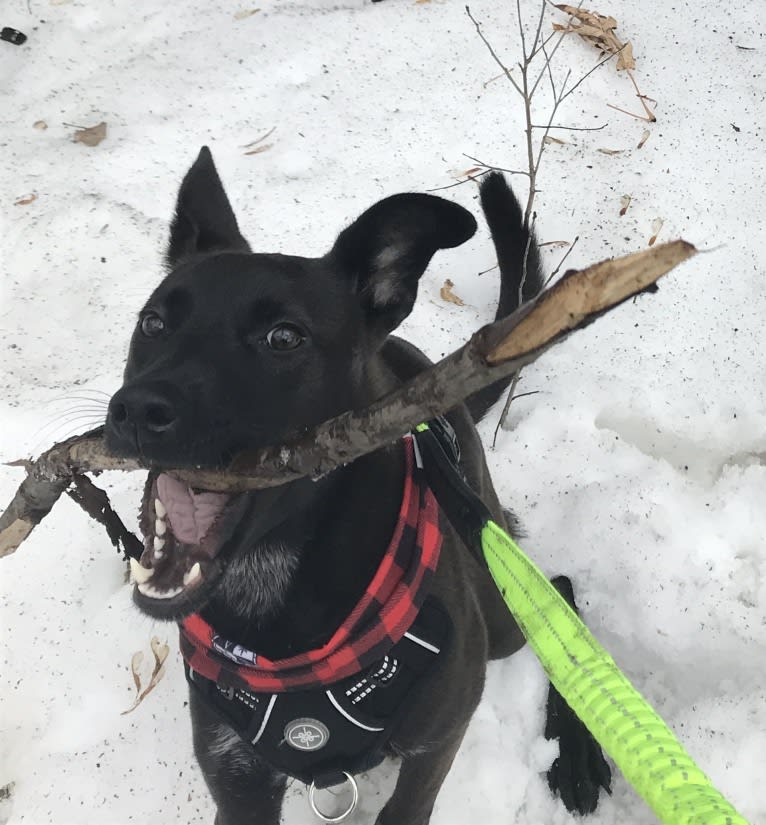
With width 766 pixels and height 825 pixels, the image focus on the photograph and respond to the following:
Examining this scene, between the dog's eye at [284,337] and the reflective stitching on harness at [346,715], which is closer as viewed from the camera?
the dog's eye at [284,337]

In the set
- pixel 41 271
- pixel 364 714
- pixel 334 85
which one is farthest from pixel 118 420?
pixel 334 85

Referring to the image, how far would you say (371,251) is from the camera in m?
1.96

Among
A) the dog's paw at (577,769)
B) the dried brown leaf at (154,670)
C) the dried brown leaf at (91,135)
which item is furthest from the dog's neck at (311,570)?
the dried brown leaf at (91,135)

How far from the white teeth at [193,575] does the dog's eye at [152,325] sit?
0.60 metres

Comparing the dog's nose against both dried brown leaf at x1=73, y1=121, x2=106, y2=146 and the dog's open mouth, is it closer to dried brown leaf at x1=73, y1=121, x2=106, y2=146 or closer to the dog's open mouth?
the dog's open mouth

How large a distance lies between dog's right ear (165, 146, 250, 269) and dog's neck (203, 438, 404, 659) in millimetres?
903

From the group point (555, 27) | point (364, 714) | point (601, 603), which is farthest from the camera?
point (555, 27)

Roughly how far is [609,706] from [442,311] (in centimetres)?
284

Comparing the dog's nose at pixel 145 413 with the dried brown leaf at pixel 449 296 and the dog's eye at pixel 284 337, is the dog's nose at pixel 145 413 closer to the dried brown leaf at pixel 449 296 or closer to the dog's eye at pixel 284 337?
the dog's eye at pixel 284 337

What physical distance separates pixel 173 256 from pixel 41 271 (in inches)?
73.8

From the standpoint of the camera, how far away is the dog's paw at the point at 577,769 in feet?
8.09

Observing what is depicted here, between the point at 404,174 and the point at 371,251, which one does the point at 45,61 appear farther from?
the point at 371,251

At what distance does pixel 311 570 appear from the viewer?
1825 millimetres

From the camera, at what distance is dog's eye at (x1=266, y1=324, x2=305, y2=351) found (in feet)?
5.64
